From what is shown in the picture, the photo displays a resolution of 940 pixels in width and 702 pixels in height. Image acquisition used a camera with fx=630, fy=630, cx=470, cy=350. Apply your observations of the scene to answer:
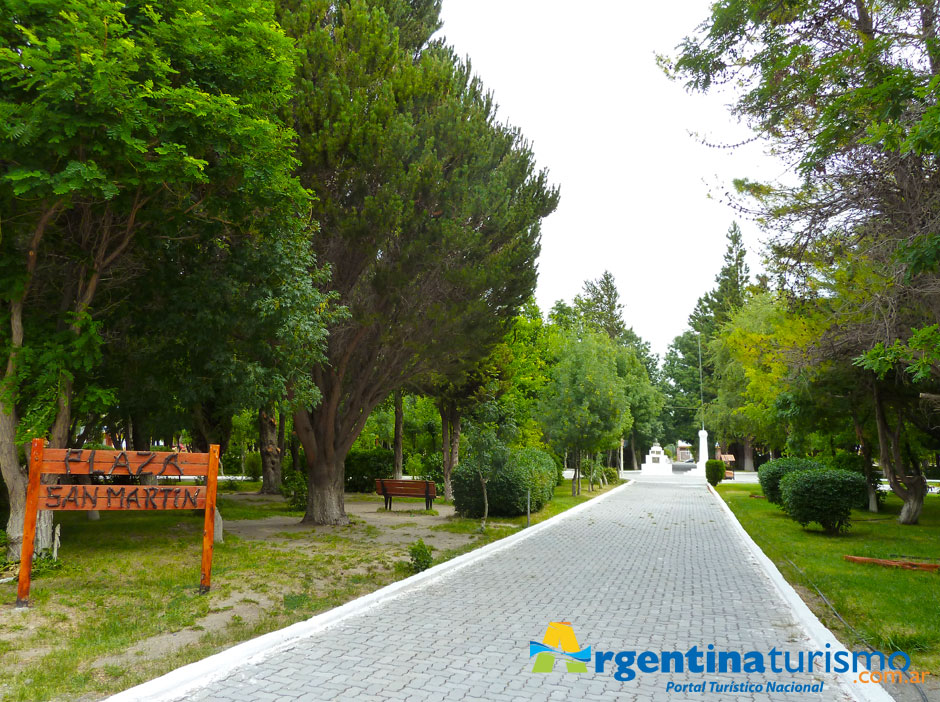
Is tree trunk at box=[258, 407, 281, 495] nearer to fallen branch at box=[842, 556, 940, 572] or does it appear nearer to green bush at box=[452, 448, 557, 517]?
green bush at box=[452, 448, 557, 517]

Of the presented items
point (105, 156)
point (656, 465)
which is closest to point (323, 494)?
point (105, 156)

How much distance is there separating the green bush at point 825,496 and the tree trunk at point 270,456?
17.1m

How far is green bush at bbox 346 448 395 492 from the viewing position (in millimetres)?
27375

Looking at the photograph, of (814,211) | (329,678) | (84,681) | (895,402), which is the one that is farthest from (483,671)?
(895,402)

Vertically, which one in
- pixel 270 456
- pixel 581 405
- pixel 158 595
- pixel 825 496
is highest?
pixel 581 405

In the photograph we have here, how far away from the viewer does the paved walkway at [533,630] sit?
468cm

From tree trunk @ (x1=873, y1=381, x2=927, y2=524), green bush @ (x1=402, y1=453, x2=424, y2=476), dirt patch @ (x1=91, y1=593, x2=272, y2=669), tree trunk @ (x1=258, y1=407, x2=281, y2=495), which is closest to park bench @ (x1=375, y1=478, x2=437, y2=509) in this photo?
tree trunk @ (x1=258, y1=407, x2=281, y2=495)

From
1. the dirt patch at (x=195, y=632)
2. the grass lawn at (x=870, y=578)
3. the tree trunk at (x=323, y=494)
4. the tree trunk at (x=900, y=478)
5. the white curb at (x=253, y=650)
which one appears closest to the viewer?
the white curb at (x=253, y=650)

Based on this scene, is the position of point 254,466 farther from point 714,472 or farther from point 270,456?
point 714,472

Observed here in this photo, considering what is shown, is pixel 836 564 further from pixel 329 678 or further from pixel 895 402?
pixel 329 678

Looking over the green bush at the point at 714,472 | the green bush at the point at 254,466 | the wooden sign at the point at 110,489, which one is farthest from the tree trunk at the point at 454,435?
the green bush at the point at 254,466

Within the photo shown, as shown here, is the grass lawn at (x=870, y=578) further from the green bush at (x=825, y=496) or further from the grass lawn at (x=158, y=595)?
the grass lawn at (x=158, y=595)

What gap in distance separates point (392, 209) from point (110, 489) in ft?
22.8

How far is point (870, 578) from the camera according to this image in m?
9.24
